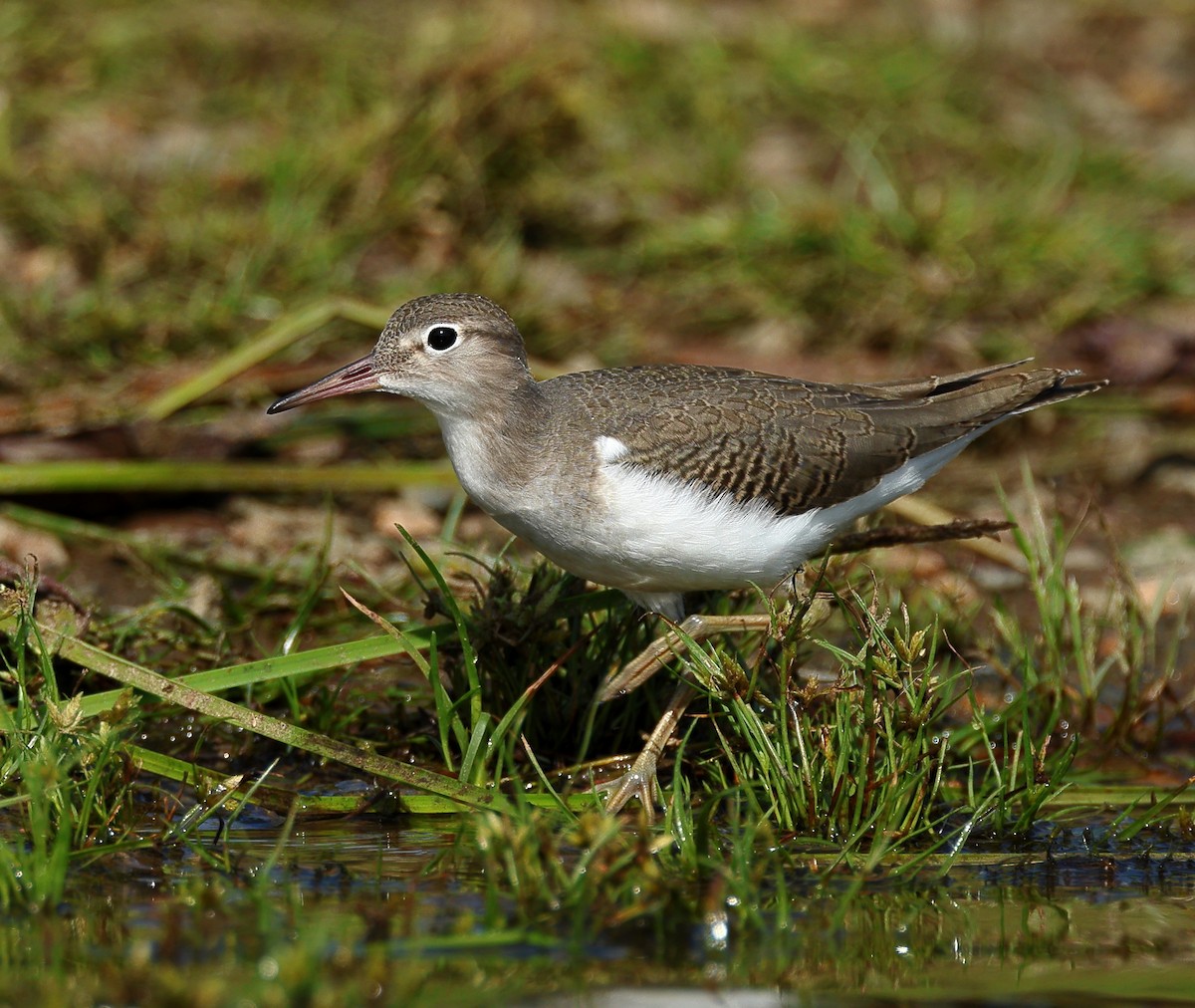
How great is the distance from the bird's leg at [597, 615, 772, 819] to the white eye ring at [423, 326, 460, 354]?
1.27 metres

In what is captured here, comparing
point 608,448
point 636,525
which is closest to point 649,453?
point 608,448

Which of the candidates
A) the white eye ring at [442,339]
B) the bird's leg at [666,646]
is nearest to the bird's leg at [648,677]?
the bird's leg at [666,646]

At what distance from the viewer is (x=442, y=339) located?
5.82 m

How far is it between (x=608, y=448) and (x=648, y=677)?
0.82 meters

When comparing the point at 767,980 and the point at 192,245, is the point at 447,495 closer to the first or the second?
the point at 192,245

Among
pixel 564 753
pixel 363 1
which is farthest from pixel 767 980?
pixel 363 1

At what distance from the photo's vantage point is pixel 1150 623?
6.34 metres

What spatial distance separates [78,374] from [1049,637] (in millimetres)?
4884

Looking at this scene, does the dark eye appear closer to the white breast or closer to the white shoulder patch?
the white breast

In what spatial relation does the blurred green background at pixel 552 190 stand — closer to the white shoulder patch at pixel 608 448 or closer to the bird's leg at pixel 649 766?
the white shoulder patch at pixel 608 448

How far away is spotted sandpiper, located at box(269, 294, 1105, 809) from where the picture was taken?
5363 millimetres

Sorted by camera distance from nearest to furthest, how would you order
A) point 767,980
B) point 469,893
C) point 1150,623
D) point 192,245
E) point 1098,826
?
point 767,980, point 469,893, point 1098,826, point 1150,623, point 192,245

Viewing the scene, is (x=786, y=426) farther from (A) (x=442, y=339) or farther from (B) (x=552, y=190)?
(B) (x=552, y=190)

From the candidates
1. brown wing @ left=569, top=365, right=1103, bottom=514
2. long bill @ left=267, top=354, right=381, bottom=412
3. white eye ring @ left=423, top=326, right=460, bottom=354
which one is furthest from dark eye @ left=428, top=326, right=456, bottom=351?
brown wing @ left=569, top=365, right=1103, bottom=514
